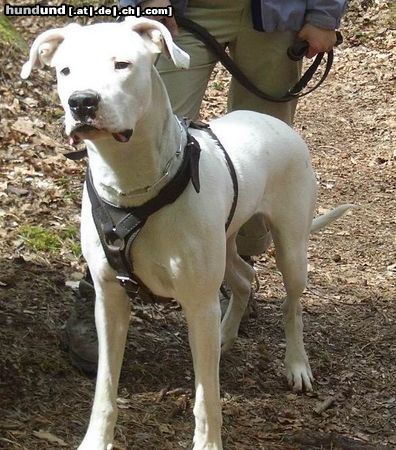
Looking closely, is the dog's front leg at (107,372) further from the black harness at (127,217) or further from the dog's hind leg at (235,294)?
the dog's hind leg at (235,294)

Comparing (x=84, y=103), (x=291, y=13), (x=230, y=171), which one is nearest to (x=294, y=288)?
(x=230, y=171)

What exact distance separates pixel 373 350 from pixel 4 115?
3692 millimetres

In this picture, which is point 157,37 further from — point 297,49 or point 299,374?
point 299,374

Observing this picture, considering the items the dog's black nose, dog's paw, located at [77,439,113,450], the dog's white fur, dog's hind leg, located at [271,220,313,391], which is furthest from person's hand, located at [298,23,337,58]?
dog's paw, located at [77,439,113,450]

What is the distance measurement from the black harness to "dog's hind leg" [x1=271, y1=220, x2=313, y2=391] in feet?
3.67

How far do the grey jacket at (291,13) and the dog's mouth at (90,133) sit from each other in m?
1.47

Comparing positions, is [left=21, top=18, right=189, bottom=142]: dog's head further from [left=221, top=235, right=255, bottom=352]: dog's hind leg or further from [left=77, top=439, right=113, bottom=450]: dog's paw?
[left=221, top=235, right=255, bottom=352]: dog's hind leg

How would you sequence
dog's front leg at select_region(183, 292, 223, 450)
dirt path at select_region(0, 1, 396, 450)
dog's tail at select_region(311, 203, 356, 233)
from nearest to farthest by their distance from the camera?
dog's front leg at select_region(183, 292, 223, 450)
dirt path at select_region(0, 1, 396, 450)
dog's tail at select_region(311, 203, 356, 233)

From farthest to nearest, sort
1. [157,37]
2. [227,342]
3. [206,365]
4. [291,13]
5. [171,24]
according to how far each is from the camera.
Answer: [227,342] → [291,13] → [171,24] → [206,365] → [157,37]

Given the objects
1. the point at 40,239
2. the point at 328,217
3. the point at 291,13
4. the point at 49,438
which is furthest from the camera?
the point at 40,239

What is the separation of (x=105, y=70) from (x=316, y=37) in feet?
5.75

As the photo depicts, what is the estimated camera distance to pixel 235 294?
4734 millimetres

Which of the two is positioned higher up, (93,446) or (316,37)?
(316,37)

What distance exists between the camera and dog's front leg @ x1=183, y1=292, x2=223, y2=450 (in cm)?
330
